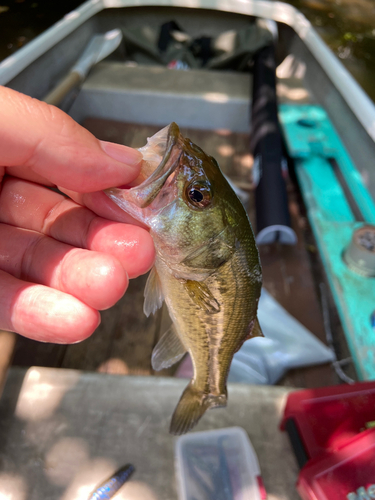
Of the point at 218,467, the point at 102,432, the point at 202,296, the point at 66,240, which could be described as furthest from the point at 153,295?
the point at 218,467

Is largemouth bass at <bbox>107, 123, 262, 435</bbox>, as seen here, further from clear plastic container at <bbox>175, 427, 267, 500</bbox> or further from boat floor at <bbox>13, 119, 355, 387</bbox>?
boat floor at <bbox>13, 119, 355, 387</bbox>

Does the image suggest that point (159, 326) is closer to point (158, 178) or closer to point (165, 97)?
point (158, 178)

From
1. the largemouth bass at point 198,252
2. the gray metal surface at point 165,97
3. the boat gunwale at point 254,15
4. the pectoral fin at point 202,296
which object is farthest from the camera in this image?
the gray metal surface at point 165,97

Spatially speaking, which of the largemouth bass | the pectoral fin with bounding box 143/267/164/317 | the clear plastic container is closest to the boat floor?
the clear plastic container

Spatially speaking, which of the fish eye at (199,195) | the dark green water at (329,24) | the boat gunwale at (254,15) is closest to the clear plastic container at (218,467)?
the fish eye at (199,195)

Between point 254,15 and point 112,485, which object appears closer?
point 112,485

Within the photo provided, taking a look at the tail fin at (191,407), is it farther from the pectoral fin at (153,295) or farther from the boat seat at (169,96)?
the boat seat at (169,96)
